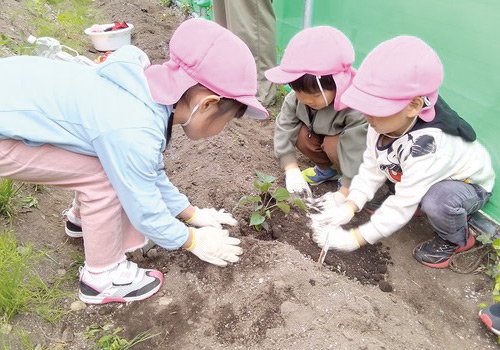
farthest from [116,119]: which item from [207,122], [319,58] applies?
[319,58]

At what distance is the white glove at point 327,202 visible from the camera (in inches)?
98.5

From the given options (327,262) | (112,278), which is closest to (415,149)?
(327,262)

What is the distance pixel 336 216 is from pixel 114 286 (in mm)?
1106

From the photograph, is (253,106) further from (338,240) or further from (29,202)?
(29,202)

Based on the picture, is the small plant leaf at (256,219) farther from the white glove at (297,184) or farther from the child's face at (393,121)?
the child's face at (393,121)

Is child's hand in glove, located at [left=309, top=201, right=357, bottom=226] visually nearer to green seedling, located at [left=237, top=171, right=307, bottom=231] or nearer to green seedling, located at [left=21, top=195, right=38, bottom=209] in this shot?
green seedling, located at [left=237, top=171, right=307, bottom=231]

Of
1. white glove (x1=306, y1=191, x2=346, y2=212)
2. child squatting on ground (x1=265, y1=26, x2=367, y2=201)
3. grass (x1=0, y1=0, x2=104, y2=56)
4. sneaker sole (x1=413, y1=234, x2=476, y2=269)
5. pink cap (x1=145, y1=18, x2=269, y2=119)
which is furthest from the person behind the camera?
grass (x1=0, y1=0, x2=104, y2=56)

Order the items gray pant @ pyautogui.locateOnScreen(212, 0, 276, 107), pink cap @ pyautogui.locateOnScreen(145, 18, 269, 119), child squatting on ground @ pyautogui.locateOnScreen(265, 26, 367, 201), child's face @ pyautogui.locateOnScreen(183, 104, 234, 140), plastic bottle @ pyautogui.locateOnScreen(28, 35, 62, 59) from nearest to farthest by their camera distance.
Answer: pink cap @ pyautogui.locateOnScreen(145, 18, 269, 119) < child's face @ pyautogui.locateOnScreen(183, 104, 234, 140) < child squatting on ground @ pyautogui.locateOnScreen(265, 26, 367, 201) < gray pant @ pyautogui.locateOnScreen(212, 0, 276, 107) < plastic bottle @ pyautogui.locateOnScreen(28, 35, 62, 59)

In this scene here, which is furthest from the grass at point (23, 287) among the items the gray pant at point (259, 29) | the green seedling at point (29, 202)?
the gray pant at point (259, 29)

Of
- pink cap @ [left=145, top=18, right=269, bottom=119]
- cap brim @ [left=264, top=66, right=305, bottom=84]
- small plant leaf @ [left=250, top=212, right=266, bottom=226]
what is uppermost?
pink cap @ [left=145, top=18, right=269, bottom=119]

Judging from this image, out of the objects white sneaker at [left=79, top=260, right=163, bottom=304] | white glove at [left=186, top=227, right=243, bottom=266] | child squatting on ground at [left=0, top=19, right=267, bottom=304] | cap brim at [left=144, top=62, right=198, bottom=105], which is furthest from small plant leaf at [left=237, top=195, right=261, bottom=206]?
cap brim at [left=144, top=62, right=198, bottom=105]

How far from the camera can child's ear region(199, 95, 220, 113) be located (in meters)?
1.59

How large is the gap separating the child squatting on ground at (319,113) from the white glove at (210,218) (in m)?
0.51

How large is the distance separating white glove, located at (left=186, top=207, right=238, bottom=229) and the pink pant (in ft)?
1.29
